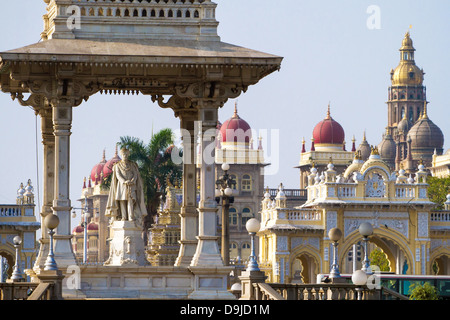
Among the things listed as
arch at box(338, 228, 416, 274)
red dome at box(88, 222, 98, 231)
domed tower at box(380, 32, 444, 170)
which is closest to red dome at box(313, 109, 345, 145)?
domed tower at box(380, 32, 444, 170)

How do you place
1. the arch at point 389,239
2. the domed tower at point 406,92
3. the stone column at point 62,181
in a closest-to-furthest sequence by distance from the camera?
the stone column at point 62,181, the arch at point 389,239, the domed tower at point 406,92

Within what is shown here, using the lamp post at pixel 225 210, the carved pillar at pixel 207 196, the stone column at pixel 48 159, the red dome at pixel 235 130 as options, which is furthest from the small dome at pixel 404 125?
the carved pillar at pixel 207 196

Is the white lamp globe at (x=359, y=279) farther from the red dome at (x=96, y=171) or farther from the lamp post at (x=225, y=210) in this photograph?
the red dome at (x=96, y=171)

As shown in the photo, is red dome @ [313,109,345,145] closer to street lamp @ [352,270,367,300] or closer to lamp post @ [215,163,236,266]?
lamp post @ [215,163,236,266]

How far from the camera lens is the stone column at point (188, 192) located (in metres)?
31.9

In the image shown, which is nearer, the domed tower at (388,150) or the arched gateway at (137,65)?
the arched gateway at (137,65)

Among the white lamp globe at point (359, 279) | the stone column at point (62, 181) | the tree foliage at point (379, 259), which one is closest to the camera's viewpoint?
the white lamp globe at point (359, 279)

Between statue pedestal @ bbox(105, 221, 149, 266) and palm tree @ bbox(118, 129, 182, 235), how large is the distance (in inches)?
1442

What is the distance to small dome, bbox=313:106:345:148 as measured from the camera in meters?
136

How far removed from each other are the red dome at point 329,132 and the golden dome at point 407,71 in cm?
4440
